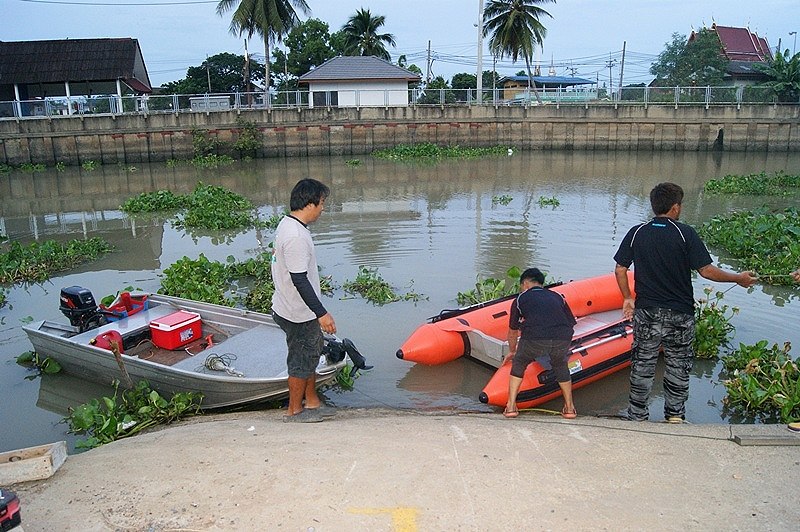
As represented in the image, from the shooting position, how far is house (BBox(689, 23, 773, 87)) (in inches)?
1729

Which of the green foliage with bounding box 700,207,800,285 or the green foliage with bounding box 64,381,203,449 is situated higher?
the green foliage with bounding box 700,207,800,285

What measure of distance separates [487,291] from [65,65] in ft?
116

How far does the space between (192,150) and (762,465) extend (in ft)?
100

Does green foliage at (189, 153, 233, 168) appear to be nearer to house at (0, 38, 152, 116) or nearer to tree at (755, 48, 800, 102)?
house at (0, 38, 152, 116)

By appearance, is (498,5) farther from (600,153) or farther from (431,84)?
(431,84)

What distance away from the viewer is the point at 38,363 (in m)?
7.06

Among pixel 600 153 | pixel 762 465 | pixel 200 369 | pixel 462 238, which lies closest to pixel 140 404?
pixel 200 369

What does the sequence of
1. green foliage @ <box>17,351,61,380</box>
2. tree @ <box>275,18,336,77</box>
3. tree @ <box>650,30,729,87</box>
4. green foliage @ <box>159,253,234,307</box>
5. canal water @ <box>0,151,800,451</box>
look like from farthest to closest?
tree @ <box>275,18,336,77</box>, tree @ <box>650,30,729,87</box>, green foliage @ <box>159,253,234,307</box>, green foliage @ <box>17,351,61,380</box>, canal water @ <box>0,151,800,451</box>

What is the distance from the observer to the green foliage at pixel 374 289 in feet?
30.2

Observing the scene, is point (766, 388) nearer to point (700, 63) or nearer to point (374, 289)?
point (374, 289)

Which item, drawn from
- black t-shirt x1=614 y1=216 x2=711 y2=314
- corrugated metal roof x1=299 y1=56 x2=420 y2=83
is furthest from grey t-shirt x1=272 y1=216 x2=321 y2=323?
corrugated metal roof x1=299 y1=56 x2=420 y2=83

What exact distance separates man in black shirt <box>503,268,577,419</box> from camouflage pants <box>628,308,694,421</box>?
0.58 m

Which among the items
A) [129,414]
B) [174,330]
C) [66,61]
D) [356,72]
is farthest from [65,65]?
[129,414]

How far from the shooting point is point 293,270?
4535 millimetres
